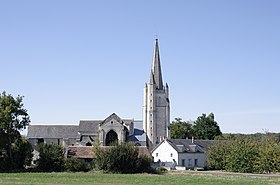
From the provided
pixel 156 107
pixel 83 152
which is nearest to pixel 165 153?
pixel 156 107

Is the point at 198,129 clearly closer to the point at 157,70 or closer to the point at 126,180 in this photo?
the point at 157,70

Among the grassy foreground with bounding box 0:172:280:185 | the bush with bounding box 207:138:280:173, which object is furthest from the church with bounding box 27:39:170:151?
the grassy foreground with bounding box 0:172:280:185

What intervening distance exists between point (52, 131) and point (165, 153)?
33226mm

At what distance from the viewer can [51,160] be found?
65938mm

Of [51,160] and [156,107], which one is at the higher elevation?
[156,107]

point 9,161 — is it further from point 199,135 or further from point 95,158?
point 199,135

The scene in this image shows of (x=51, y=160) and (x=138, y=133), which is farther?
(x=138, y=133)

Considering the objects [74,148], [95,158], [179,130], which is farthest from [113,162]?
[179,130]

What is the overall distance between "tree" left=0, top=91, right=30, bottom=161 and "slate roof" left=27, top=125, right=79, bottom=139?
138ft

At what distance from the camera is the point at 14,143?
6731 cm

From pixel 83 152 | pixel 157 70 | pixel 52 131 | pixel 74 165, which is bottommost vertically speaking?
pixel 74 165

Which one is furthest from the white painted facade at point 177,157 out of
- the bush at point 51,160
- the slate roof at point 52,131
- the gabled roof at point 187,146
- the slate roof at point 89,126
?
the bush at point 51,160

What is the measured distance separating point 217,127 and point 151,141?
29230mm

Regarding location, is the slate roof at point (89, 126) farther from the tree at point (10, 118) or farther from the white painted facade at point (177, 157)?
the tree at point (10, 118)
